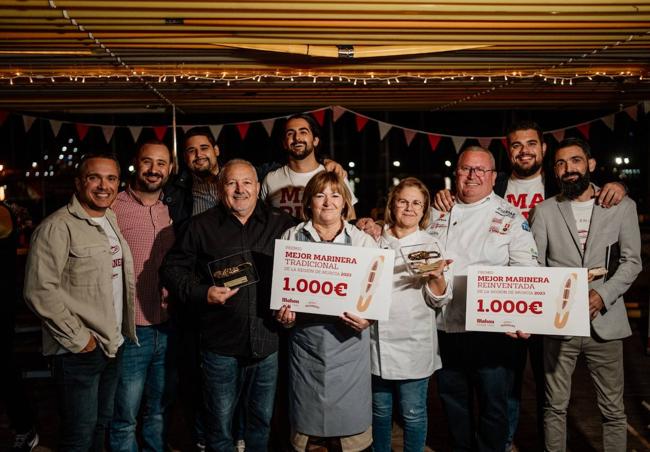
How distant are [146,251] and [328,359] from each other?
120 centimetres

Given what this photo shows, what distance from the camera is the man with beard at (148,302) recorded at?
10.1 feet

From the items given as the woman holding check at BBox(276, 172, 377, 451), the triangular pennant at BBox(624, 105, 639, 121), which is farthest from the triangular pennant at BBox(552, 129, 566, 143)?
the woman holding check at BBox(276, 172, 377, 451)

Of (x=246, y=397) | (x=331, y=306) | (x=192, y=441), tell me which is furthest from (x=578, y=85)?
(x=192, y=441)

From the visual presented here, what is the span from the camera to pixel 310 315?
2.76 metres

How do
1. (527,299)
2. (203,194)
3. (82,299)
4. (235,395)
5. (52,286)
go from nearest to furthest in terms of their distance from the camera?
(52,286)
(82,299)
(527,299)
(235,395)
(203,194)

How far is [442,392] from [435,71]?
6.94ft

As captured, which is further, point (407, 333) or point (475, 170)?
point (475, 170)

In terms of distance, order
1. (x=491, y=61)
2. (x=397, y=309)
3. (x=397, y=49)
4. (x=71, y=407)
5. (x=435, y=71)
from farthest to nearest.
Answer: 1. (x=435, y=71)
2. (x=491, y=61)
3. (x=397, y=49)
4. (x=397, y=309)
5. (x=71, y=407)

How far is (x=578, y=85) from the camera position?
450 cm

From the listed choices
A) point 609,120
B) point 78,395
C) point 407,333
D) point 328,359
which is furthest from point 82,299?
point 609,120

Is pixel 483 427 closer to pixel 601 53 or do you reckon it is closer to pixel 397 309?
pixel 397 309

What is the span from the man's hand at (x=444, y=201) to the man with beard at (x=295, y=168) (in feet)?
2.30

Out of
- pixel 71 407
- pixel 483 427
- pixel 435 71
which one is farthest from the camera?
pixel 435 71

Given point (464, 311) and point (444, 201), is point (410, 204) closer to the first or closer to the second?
point (444, 201)
